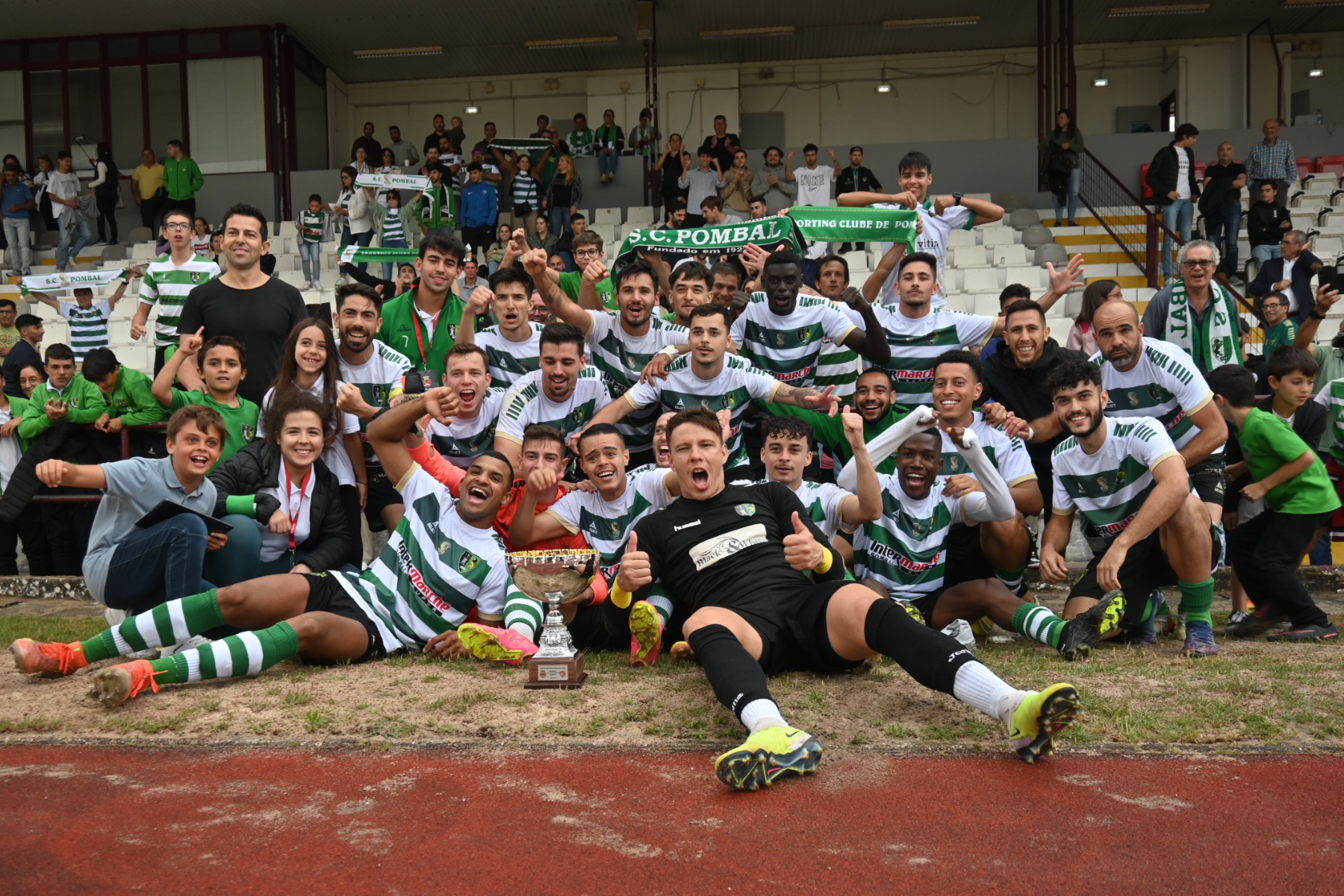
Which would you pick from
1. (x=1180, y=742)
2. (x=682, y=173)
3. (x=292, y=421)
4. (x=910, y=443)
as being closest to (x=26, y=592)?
(x=292, y=421)

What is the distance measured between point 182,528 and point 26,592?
11.8ft

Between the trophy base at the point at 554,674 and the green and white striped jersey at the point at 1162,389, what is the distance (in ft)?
10.7

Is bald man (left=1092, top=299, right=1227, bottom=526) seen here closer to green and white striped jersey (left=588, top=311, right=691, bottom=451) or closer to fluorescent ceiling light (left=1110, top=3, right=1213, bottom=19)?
green and white striped jersey (left=588, top=311, right=691, bottom=451)

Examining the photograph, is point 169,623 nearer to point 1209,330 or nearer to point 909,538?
point 909,538

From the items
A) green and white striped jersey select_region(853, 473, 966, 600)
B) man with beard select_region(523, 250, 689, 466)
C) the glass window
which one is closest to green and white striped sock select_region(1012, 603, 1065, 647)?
green and white striped jersey select_region(853, 473, 966, 600)

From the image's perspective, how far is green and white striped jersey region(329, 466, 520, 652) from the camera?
5.08 m

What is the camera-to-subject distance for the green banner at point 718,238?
8.23 metres

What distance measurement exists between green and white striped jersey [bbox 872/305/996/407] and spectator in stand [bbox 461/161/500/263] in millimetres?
8876

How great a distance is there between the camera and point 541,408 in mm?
6324

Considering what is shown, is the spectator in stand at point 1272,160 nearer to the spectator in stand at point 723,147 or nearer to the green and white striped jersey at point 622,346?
the spectator in stand at point 723,147

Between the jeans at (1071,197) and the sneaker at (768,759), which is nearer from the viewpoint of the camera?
the sneaker at (768,759)

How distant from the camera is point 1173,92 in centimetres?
2156

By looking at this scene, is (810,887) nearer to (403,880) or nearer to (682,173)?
(403,880)

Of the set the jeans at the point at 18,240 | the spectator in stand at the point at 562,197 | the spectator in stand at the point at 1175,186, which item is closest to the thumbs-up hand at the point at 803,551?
the spectator in stand at the point at 1175,186
